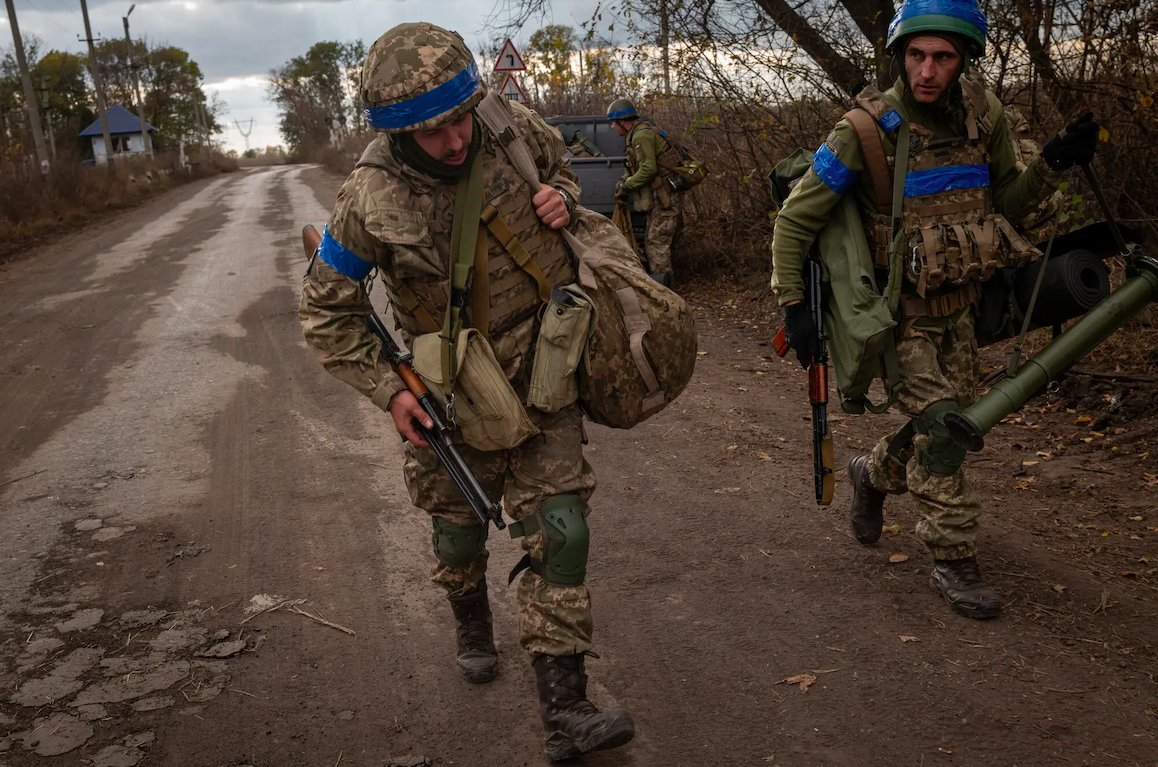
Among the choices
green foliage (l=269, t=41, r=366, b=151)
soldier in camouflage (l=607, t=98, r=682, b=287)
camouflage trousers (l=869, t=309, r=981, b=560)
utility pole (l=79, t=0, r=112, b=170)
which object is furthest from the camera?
green foliage (l=269, t=41, r=366, b=151)

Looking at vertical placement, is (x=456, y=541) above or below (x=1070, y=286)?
below

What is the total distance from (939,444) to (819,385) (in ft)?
1.60

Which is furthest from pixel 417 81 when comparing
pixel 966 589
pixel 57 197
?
pixel 57 197

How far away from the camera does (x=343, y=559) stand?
4.32m

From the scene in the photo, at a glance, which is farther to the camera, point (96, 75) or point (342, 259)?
point (96, 75)

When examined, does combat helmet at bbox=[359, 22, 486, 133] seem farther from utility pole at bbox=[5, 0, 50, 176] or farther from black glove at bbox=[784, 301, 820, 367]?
utility pole at bbox=[5, 0, 50, 176]

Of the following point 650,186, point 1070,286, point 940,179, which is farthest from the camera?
point 650,186

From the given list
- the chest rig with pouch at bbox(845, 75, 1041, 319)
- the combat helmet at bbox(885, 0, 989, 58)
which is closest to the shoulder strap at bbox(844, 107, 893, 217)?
the chest rig with pouch at bbox(845, 75, 1041, 319)

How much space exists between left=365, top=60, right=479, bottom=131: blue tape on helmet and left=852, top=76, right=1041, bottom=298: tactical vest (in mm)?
1510

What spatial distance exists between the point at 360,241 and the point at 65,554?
2.64 metres

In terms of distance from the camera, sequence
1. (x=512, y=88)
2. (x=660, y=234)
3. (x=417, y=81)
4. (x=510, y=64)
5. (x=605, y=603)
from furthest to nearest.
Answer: (x=512, y=88) < (x=510, y=64) < (x=660, y=234) < (x=605, y=603) < (x=417, y=81)

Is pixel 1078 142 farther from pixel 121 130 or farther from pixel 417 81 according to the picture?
pixel 121 130

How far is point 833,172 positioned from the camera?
348 cm

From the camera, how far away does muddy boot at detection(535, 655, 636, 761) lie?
2713 millimetres
